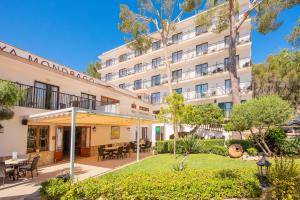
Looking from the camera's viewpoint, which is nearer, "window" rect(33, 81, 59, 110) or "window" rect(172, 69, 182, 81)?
"window" rect(33, 81, 59, 110)

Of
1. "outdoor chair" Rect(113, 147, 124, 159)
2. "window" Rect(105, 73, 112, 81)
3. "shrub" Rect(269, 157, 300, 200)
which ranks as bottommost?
"outdoor chair" Rect(113, 147, 124, 159)

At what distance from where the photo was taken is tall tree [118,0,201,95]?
23406 mm

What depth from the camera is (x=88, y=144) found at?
17797mm

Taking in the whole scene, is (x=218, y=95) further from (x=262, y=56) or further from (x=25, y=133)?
(x=25, y=133)

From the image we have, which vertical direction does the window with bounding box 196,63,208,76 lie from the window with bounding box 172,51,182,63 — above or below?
below

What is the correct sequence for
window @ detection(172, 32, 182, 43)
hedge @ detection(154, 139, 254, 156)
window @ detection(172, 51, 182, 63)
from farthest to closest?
1. window @ detection(172, 32, 182, 43)
2. window @ detection(172, 51, 182, 63)
3. hedge @ detection(154, 139, 254, 156)

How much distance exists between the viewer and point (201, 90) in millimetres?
30125

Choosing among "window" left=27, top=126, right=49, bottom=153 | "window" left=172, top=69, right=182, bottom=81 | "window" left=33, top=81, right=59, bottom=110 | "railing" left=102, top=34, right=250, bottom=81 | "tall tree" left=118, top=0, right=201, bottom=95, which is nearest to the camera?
"window" left=27, top=126, right=49, bottom=153

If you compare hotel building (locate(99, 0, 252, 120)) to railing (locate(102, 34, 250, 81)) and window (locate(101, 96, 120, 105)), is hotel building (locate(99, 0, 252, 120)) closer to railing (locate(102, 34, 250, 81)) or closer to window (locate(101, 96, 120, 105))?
railing (locate(102, 34, 250, 81))

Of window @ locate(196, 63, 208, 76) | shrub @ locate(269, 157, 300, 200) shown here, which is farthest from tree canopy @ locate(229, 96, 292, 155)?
window @ locate(196, 63, 208, 76)

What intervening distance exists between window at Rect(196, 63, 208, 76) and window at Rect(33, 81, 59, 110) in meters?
21.1

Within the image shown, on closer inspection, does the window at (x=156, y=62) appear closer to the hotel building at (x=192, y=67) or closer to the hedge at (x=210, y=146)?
the hotel building at (x=192, y=67)

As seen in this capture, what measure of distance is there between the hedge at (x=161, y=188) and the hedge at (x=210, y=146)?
9.40 m

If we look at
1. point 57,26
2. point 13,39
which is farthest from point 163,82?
point 13,39
